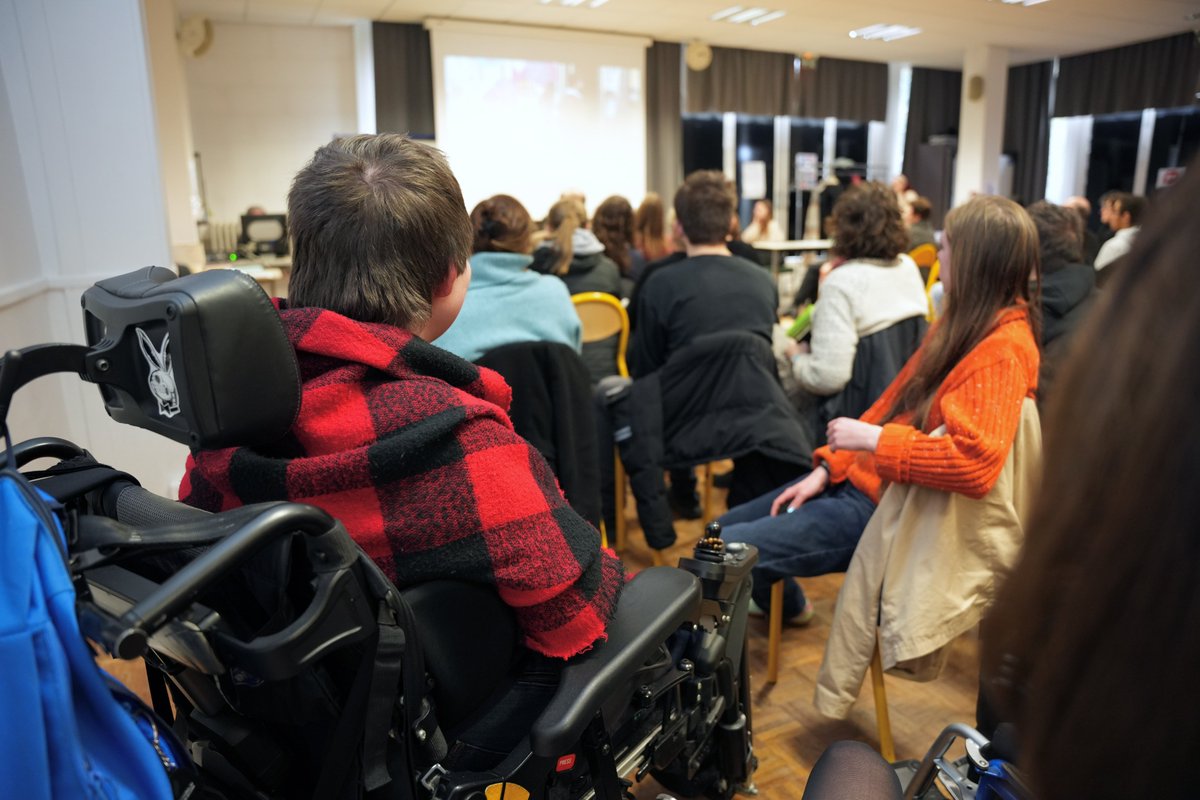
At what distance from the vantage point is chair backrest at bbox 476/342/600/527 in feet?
6.89

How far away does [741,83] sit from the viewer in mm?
9336

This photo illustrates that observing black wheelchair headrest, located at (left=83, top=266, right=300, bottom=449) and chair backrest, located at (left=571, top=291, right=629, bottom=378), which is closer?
black wheelchair headrest, located at (left=83, top=266, right=300, bottom=449)

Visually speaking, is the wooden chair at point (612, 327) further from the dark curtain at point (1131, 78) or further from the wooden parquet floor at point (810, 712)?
the dark curtain at point (1131, 78)

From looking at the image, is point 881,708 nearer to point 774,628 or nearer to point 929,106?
point 774,628

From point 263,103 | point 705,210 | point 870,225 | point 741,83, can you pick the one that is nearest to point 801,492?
point 870,225

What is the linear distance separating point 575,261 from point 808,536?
70.0 inches

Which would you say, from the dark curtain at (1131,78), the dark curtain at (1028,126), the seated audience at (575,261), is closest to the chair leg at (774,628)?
the seated audience at (575,261)

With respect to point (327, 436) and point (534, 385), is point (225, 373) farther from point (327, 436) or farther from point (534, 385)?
point (534, 385)

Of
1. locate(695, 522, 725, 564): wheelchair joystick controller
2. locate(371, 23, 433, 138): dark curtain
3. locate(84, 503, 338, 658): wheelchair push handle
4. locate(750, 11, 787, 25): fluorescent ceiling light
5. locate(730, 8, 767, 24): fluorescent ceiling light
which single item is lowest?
locate(695, 522, 725, 564): wheelchair joystick controller

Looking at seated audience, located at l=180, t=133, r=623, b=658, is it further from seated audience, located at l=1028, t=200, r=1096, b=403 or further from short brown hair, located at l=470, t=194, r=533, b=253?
seated audience, located at l=1028, t=200, r=1096, b=403

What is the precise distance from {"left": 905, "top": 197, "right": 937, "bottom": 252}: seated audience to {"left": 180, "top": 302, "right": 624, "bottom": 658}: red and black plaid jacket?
4927 mm

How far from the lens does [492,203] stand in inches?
87.4

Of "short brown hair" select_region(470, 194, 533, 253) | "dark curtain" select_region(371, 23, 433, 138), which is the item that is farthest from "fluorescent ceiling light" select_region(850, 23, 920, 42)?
"short brown hair" select_region(470, 194, 533, 253)

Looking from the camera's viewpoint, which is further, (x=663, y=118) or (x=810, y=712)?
(x=663, y=118)
